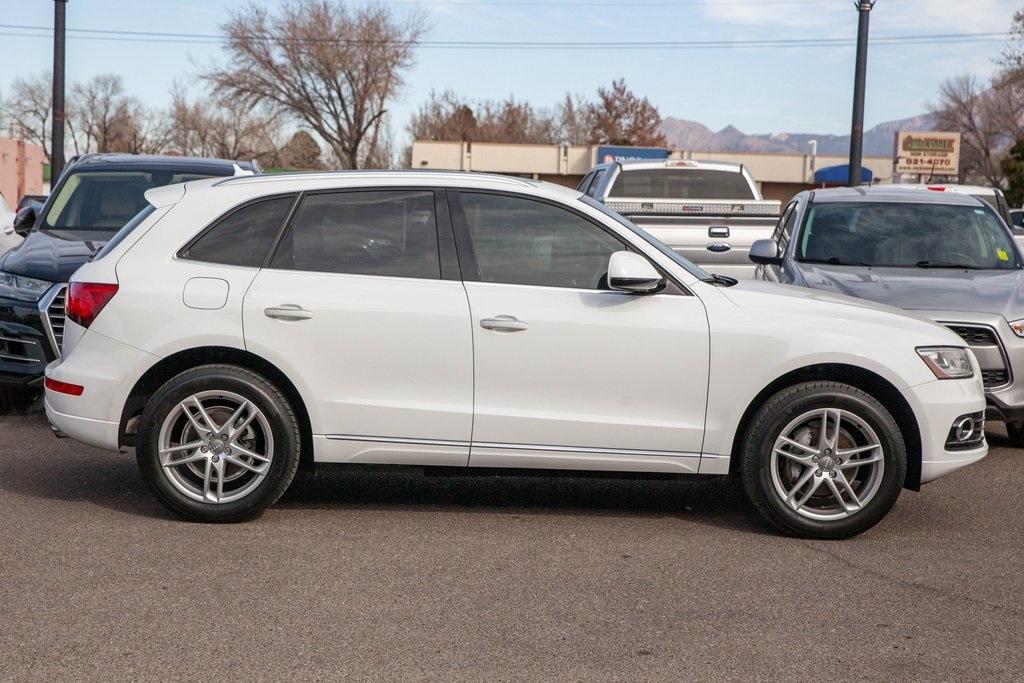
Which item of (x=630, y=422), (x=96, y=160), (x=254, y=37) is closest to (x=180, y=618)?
(x=630, y=422)

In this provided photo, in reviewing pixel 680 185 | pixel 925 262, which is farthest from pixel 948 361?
pixel 680 185

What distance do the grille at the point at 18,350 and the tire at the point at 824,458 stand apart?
16.9 feet

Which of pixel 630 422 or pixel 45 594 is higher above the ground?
pixel 630 422

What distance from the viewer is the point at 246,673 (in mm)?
4418

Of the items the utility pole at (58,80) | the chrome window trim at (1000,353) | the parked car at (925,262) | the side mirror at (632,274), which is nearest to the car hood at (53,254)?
the side mirror at (632,274)

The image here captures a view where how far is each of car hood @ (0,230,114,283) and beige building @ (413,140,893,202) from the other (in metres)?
54.4

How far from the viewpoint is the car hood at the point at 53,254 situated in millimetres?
9039

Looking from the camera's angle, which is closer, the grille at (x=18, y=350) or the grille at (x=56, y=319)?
the grille at (x=56, y=319)

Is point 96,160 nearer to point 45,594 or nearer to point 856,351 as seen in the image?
point 45,594

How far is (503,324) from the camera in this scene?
629cm

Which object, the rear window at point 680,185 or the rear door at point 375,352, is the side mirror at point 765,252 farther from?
the rear window at point 680,185

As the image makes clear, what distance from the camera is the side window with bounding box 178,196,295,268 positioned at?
6.50m

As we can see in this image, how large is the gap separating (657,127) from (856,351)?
3640 inches

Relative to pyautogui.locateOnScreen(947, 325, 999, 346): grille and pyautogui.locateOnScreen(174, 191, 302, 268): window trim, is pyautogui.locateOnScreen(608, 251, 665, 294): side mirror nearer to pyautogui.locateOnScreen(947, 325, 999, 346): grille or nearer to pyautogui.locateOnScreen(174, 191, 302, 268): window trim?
pyautogui.locateOnScreen(174, 191, 302, 268): window trim
